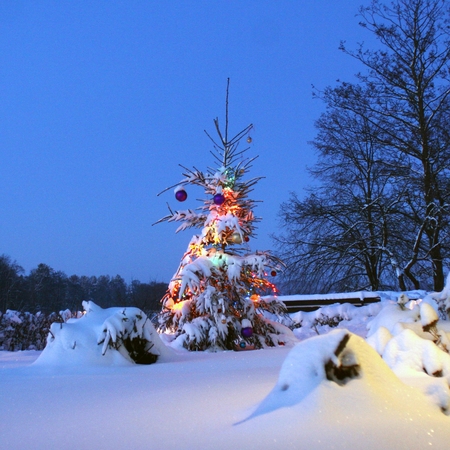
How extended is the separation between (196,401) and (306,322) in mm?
10717

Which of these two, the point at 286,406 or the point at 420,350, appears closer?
the point at 286,406

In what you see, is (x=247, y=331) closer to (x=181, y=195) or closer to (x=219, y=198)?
(x=219, y=198)

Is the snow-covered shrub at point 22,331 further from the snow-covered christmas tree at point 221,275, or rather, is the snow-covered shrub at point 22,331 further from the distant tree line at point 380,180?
the distant tree line at point 380,180

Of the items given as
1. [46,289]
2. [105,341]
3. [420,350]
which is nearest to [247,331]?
[105,341]

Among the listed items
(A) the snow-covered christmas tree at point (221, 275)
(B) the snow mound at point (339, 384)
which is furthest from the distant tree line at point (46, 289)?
(B) the snow mound at point (339, 384)

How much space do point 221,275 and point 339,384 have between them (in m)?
6.12

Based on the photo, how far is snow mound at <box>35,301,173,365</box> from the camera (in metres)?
5.65

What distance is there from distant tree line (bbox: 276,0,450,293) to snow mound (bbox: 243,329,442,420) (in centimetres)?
1331

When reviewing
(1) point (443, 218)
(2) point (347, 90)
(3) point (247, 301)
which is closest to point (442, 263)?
(1) point (443, 218)

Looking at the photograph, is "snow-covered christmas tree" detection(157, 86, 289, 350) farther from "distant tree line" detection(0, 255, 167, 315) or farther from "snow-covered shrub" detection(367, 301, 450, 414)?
"distant tree line" detection(0, 255, 167, 315)

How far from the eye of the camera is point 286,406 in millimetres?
2479

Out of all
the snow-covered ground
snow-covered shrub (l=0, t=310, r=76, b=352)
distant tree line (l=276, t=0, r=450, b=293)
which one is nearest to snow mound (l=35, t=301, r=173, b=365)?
the snow-covered ground

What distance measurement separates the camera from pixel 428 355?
3.37 m

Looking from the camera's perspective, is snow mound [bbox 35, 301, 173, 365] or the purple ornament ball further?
the purple ornament ball
